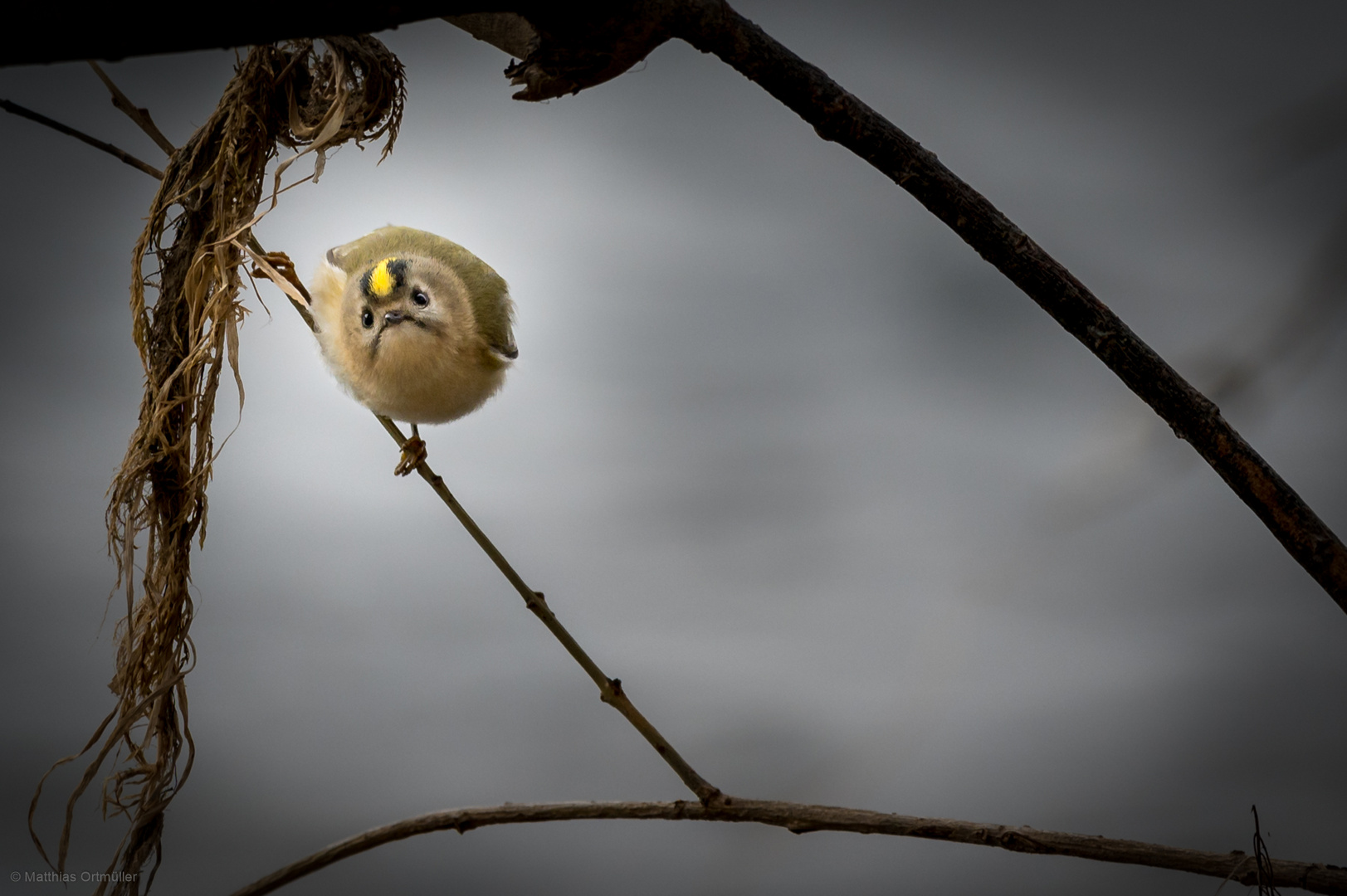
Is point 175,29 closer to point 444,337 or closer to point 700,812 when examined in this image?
point 444,337

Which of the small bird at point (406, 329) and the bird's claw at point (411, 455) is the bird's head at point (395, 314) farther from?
the bird's claw at point (411, 455)

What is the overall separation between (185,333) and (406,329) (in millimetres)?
158

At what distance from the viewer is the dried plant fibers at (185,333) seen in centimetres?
63

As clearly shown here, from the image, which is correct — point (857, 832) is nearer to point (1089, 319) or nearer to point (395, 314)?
point (1089, 319)

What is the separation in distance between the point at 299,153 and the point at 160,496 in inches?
11.1

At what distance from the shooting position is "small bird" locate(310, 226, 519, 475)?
0.72 meters

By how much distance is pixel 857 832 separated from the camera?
2.20 ft

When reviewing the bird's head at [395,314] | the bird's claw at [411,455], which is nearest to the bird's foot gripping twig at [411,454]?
the bird's claw at [411,455]

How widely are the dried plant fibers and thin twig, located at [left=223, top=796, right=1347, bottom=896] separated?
0.16 meters

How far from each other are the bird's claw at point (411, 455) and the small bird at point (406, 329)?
1 cm

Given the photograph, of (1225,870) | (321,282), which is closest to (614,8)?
(321,282)

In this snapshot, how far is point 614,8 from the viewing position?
493mm

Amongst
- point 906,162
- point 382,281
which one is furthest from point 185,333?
point 906,162

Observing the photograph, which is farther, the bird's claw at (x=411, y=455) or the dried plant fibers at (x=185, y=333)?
the bird's claw at (x=411, y=455)
